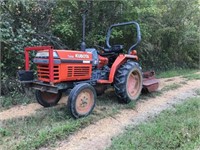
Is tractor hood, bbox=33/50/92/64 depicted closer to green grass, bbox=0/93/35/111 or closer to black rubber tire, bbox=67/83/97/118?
black rubber tire, bbox=67/83/97/118

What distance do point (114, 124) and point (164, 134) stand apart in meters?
0.92

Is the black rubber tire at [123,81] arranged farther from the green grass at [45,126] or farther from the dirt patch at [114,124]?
the dirt patch at [114,124]

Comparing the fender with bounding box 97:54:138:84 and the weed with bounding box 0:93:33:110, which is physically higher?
the fender with bounding box 97:54:138:84

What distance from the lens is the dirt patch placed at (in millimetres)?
3293

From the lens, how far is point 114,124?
159 inches

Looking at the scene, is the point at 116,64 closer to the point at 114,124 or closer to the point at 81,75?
the point at 81,75

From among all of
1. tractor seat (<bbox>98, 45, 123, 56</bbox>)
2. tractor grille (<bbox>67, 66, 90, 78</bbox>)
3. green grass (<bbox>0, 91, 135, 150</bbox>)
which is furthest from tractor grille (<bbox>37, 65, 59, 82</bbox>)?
tractor seat (<bbox>98, 45, 123, 56</bbox>)

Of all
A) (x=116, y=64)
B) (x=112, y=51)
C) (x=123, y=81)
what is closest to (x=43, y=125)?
(x=123, y=81)

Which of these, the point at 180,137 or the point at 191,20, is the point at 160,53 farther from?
the point at 180,137

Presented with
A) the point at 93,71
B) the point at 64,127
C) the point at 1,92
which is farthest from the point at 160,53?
the point at 64,127

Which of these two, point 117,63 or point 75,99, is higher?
point 117,63

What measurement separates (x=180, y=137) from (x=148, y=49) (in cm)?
681

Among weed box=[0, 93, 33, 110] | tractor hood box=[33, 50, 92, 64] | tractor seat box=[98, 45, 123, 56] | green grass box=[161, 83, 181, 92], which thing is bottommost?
weed box=[0, 93, 33, 110]

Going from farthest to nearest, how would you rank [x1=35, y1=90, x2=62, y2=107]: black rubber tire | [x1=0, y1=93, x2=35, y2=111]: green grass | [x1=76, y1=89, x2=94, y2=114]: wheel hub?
[x1=0, y1=93, x2=35, y2=111]: green grass → [x1=35, y1=90, x2=62, y2=107]: black rubber tire → [x1=76, y1=89, x2=94, y2=114]: wheel hub
